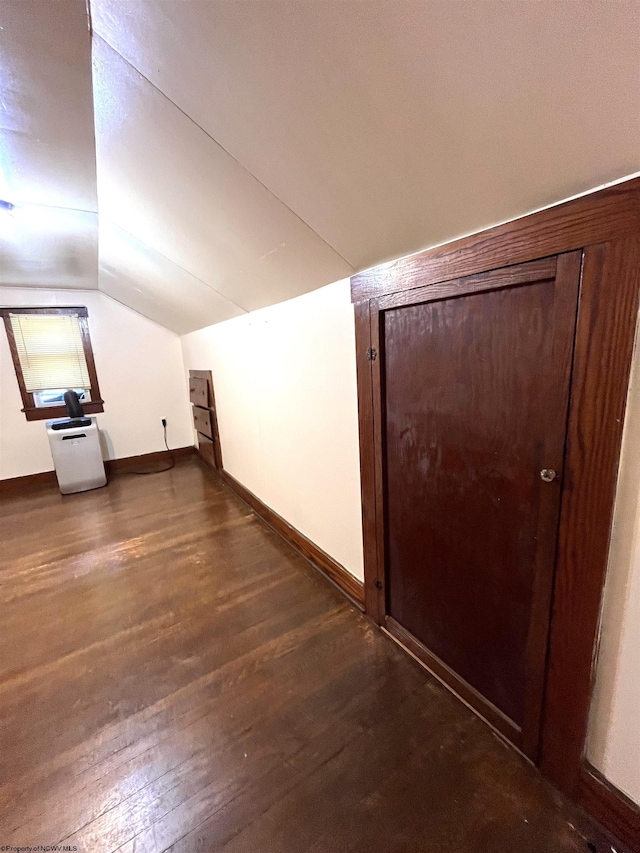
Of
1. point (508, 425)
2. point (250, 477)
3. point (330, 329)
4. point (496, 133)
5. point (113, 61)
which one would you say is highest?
point (113, 61)

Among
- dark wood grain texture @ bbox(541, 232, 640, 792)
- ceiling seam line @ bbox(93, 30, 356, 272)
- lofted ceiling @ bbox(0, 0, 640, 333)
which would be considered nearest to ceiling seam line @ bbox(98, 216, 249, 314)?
lofted ceiling @ bbox(0, 0, 640, 333)

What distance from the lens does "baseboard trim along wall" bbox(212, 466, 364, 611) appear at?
1886mm

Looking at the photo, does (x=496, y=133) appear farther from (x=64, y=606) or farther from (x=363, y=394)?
(x=64, y=606)

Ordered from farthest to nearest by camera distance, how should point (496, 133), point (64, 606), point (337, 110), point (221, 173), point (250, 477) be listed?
point (250, 477) < point (64, 606) < point (221, 173) < point (337, 110) < point (496, 133)

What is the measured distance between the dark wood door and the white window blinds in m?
3.87

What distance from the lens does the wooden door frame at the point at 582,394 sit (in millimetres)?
769

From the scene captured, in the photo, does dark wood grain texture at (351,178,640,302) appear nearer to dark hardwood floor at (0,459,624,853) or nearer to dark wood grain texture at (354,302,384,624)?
dark wood grain texture at (354,302,384,624)

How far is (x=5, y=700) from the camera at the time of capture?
145 centimetres

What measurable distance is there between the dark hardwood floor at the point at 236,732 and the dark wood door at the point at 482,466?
8.0 inches

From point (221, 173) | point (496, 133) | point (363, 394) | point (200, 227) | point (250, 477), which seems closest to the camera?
point (496, 133)

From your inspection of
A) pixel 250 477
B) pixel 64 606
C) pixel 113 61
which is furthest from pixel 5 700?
pixel 113 61

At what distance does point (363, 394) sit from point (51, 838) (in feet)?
5.61

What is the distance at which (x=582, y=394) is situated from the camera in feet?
2.80

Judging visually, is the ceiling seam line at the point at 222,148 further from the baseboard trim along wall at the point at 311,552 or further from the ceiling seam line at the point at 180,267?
the baseboard trim along wall at the point at 311,552
